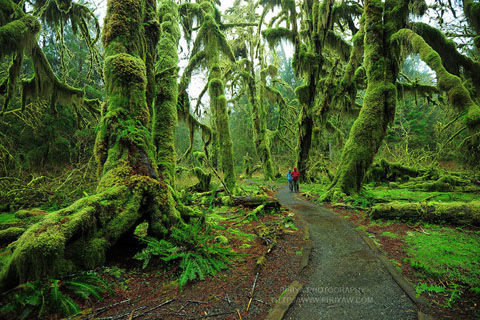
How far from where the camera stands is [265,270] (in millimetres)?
3584

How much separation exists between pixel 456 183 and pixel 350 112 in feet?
21.8

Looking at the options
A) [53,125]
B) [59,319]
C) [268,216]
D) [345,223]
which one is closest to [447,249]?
[345,223]

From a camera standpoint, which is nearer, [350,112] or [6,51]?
[6,51]

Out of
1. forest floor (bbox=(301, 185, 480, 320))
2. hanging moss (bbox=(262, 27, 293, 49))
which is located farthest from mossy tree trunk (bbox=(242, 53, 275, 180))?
forest floor (bbox=(301, 185, 480, 320))

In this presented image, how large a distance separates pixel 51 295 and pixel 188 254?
5.39 ft

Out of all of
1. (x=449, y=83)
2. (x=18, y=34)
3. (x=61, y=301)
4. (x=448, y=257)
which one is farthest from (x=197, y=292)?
(x=449, y=83)

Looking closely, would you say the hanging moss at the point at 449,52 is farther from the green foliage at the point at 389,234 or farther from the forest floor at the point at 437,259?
the green foliage at the point at 389,234

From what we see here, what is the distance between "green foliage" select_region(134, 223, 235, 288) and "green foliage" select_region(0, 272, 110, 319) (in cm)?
74

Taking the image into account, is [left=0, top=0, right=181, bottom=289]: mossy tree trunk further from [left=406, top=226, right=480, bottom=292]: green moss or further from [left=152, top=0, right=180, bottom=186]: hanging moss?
[left=406, top=226, right=480, bottom=292]: green moss

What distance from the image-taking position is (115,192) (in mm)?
3232

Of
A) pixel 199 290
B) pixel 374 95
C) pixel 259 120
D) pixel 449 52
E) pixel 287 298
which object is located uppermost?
pixel 449 52

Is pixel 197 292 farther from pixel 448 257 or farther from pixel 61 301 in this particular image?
pixel 448 257

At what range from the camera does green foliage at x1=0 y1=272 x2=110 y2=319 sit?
1933 millimetres

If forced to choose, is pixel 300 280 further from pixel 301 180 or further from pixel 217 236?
pixel 301 180
